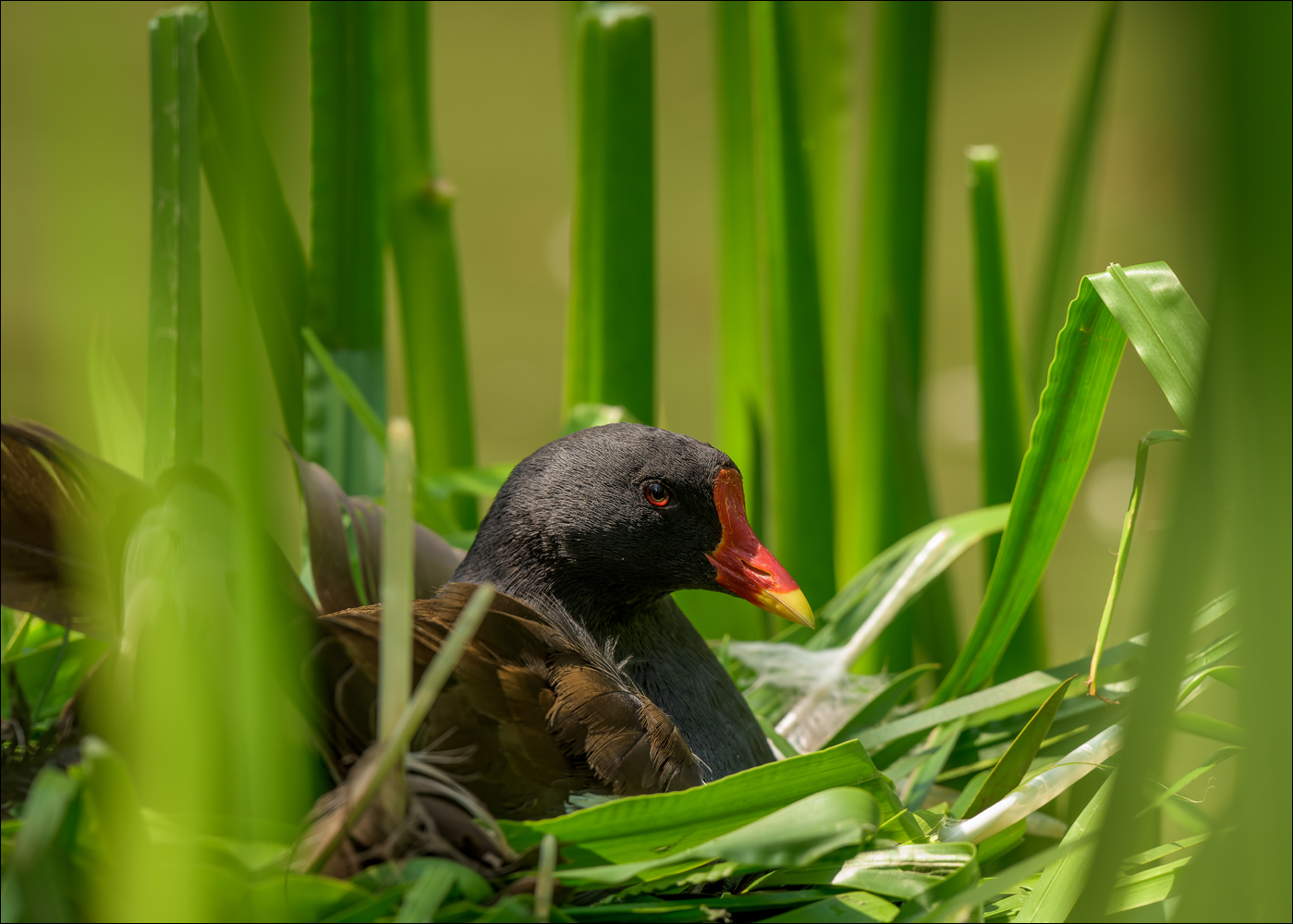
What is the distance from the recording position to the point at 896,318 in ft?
3.50

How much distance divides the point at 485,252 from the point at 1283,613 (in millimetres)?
3032

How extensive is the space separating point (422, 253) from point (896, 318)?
18.6 inches

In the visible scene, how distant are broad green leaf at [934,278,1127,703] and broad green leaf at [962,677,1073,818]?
14cm

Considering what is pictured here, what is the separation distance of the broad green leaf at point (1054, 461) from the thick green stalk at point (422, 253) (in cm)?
55

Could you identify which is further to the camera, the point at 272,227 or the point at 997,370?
the point at 997,370

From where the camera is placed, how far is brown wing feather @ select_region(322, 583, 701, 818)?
1.75 ft

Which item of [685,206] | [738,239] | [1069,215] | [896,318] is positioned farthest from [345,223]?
[685,206]

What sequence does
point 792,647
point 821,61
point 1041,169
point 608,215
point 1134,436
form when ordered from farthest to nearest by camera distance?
1. point 1041,169
2. point 1134,436
3. point 821,61
4. point 608,215
5. point 792,647

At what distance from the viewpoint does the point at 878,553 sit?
1.13 m

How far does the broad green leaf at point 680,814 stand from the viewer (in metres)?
0.50

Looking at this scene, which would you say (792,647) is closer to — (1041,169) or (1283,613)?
(1283,613)

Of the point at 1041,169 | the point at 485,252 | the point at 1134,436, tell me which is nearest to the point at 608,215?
the point at 1134,436

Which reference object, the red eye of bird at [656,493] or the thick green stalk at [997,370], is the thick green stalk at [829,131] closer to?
the thick green stalk at [997,370]

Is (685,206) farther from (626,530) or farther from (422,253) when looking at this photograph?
(626,530)
